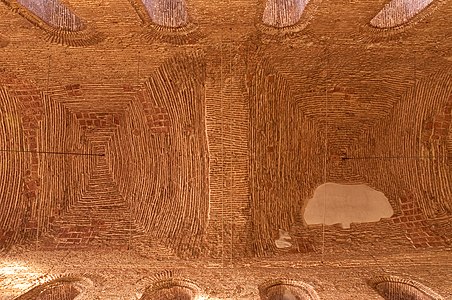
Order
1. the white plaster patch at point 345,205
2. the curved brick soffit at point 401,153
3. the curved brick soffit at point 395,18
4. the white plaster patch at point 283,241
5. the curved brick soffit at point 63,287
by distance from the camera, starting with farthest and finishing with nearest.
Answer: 1. the white plaster patch at point 345,205
2. the curved brick soffit at point 401,153
3. the white plaster patch at point 283,241
4. the curved brick soffit at point 395,18
5. the curved brick soffit at point 63,287

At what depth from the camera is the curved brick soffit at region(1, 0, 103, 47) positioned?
602cm

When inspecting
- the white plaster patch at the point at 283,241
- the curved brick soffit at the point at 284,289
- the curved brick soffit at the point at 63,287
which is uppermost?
the white plaster patch at the point at 283,241

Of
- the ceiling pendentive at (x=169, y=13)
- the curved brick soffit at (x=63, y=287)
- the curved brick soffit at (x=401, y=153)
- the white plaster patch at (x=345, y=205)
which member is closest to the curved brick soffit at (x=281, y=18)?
the curved brick soffit at (x=401, y=153)

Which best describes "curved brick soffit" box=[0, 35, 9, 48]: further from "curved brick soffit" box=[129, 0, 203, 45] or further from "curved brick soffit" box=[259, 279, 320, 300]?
"curved brick soffit" box=[259, 279, 320, 300]

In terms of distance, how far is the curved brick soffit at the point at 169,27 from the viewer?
20.2 ft

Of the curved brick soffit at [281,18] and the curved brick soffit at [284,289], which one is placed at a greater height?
Result: the curved brick soffit at [281,18]

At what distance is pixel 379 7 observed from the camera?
5.55 meters

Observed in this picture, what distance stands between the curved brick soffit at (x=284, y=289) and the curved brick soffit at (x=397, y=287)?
764 millimetres

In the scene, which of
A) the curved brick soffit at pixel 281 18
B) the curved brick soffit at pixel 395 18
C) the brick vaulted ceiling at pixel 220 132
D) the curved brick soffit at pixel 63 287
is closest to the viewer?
the curved brick soffit at pixel 63 287

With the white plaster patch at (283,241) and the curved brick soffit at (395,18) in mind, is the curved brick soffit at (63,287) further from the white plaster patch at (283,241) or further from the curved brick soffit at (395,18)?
the curved brick soffit at (395,18)

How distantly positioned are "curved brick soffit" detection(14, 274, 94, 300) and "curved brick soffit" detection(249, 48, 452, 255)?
2.29 m

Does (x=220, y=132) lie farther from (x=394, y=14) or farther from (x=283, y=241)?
(x=394, y=14)

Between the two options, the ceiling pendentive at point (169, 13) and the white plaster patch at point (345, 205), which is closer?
the ceiling pendentive at point (169, 13)

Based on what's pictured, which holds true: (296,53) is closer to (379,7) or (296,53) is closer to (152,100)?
(379,7)
